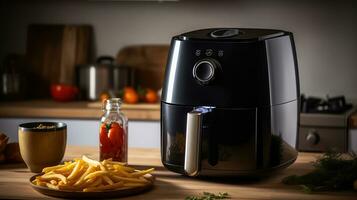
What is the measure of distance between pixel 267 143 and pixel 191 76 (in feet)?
0.85

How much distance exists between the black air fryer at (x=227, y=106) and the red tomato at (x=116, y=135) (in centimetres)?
13

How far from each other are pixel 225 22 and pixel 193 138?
237cm

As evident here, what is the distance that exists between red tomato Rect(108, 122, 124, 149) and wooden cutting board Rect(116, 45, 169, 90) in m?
2.18

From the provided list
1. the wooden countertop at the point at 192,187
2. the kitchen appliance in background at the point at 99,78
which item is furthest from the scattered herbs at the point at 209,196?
the kitchen appliance in background at the point at 99,78

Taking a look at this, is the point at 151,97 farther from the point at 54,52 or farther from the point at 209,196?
the point at 209,196

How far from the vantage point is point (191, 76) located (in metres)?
1.75

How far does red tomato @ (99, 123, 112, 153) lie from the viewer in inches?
72.4

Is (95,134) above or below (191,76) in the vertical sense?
below

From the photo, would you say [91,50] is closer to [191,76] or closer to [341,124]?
[341,124]

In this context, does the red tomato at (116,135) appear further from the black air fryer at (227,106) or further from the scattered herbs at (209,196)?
the scattered herbs at (209,196)

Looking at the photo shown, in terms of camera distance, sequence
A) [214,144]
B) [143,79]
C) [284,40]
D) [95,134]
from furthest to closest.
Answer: [143,79], [95,134], [284,40], [214,144]

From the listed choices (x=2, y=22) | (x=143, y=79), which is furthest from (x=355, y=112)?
(x=2, y=22)

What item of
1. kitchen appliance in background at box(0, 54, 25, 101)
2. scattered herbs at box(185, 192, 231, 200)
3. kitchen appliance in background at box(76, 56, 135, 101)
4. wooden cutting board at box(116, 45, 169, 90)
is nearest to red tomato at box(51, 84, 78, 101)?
kitchen appliance in background at box(76, 56, 135, 101)

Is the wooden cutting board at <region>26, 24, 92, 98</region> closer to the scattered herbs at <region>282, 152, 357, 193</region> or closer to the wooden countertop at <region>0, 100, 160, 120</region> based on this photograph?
the wooden countertop at <region>0, 100, 160, 120</region>
